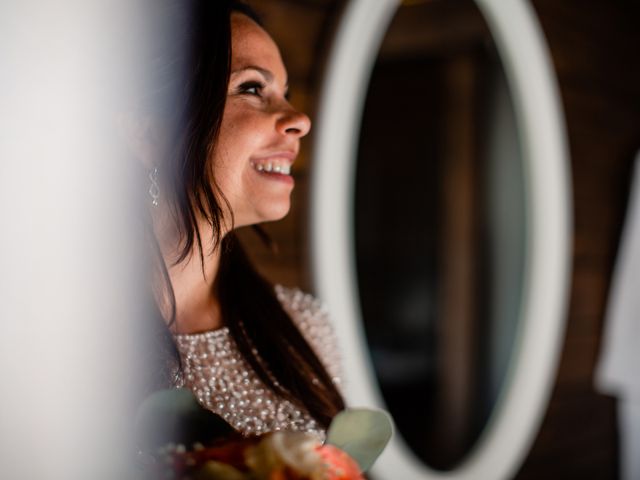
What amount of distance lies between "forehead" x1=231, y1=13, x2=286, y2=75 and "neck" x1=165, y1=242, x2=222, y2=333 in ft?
0.37

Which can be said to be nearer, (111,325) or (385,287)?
(111,325)

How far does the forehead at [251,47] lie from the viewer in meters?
0.38

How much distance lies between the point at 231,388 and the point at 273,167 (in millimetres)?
132

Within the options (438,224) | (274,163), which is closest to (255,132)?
(274,163)

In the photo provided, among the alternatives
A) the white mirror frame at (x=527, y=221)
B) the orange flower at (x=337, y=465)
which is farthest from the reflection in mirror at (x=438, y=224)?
the orange flower at (x=337, y=465)

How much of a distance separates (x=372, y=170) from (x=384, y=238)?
7 cm

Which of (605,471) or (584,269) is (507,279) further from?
(605,471)

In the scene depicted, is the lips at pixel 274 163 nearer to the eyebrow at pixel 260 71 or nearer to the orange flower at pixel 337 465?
the eyebrow at pixel 260 71

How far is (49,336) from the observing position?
0.31m

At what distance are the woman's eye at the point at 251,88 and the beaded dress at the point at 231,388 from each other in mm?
140

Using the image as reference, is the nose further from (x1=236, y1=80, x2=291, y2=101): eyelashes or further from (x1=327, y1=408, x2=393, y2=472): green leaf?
(x1=327, y1=408, x2=393, y2=472): green leaf

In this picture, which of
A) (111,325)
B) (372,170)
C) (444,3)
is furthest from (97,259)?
(444,3)

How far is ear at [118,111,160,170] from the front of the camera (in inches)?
13.4

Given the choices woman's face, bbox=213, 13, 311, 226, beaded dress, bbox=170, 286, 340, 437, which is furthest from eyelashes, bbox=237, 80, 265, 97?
beaded dress, bbox=170, 286, 340, 437
